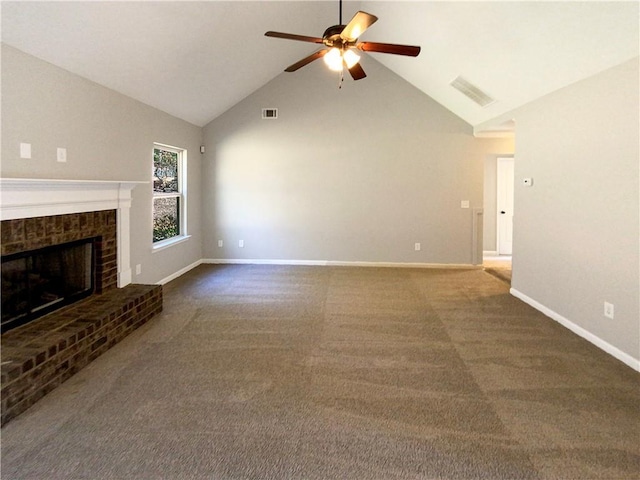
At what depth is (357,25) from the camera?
2520mm

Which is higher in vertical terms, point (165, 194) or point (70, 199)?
point (165, 194)

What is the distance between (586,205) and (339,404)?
9.05 feet

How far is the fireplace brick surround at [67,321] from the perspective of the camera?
88.7 inches

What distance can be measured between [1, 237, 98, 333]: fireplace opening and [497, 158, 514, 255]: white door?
22.6 ft

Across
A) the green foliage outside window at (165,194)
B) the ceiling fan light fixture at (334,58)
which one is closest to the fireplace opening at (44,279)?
the green foliage outside window at (165,194)

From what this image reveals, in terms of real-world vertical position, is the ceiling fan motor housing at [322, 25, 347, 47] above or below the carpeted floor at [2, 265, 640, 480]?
above

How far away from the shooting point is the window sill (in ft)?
16.6

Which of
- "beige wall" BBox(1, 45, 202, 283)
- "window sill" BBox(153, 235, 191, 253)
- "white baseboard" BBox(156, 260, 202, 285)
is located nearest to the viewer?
"beige wall" BBox(1, 45, 202, 283)

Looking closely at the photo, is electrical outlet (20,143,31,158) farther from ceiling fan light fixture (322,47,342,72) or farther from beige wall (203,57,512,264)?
beige wall (203,57,512,264)

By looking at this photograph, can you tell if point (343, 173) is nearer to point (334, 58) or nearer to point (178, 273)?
point (178, 273)

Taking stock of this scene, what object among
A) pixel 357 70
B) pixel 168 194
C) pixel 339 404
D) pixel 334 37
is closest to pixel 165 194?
pixel 168 194

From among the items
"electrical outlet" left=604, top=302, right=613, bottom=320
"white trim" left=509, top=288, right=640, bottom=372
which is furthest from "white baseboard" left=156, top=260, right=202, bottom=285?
"electrical outlet" left=604, top=302, right=613, bottom=320

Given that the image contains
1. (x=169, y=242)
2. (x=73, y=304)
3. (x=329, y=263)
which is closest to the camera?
(x=73, y=304)

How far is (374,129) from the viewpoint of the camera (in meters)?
6.36
